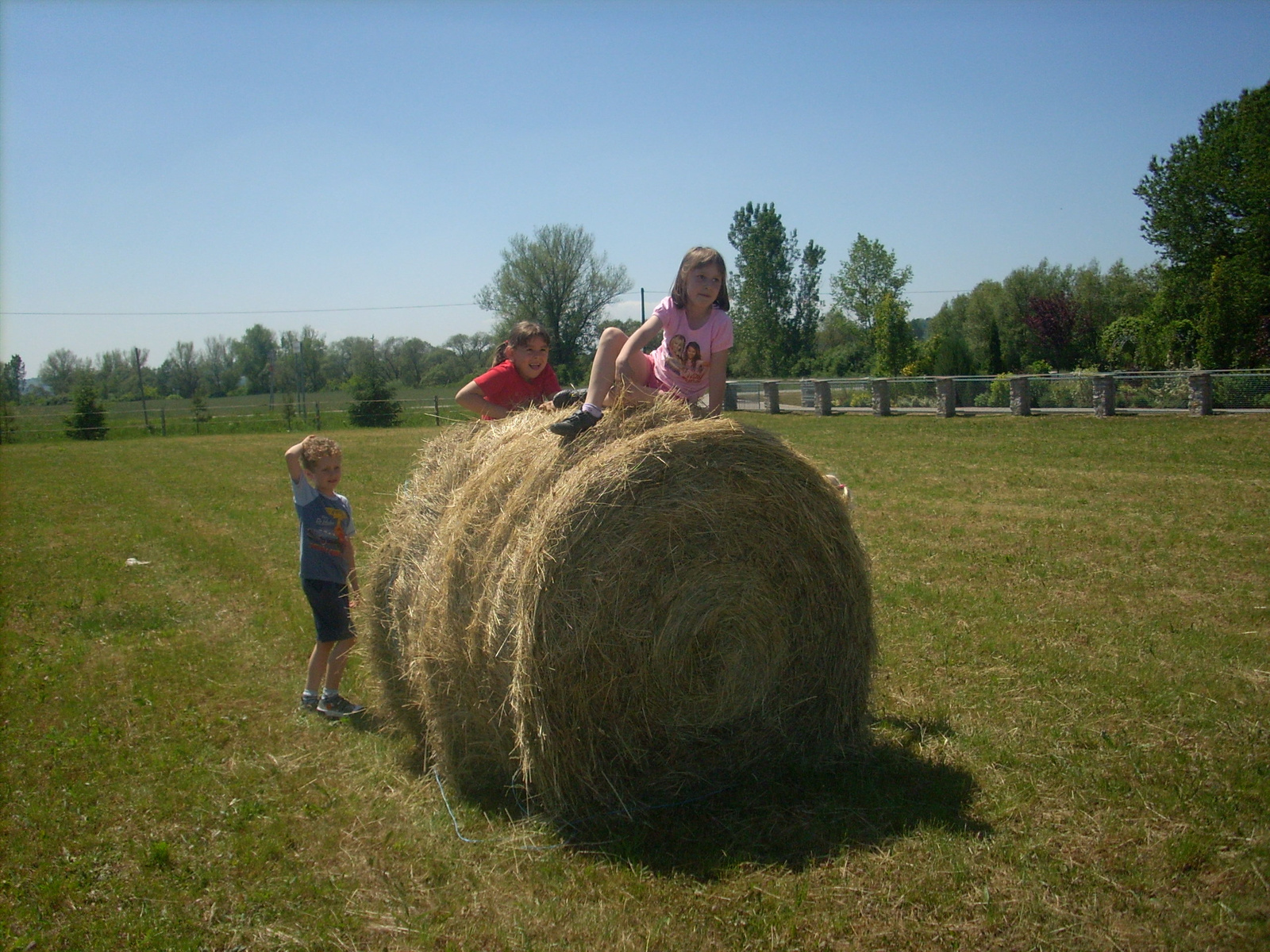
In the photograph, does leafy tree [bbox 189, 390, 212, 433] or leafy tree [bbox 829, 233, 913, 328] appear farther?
leafy tree [bbox 829, 233, 913, 328]

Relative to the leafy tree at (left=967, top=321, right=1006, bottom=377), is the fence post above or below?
below

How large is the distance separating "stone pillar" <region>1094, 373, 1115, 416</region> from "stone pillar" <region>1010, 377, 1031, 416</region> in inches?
78.5

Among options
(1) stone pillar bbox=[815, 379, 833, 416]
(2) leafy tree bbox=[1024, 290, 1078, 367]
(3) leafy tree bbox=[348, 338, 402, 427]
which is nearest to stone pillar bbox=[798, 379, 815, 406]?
(1) stone pillar bbox=[815, 379, 833, 416]

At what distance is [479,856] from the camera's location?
Result: 11.9 feet

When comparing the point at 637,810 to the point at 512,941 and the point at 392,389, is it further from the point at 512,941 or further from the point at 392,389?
the point at 392,389

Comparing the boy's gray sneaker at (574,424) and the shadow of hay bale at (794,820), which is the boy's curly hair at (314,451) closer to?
the boy's gray sneaker at (574,424)

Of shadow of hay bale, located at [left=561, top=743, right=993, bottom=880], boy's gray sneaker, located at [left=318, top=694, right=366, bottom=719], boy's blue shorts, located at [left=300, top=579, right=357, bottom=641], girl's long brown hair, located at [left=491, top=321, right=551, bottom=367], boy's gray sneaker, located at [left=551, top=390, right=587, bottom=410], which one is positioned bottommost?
shadow of hay bale, located at [left=561, top=743, right=993, bottom=880]

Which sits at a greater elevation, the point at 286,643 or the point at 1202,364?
the point at 1202,364

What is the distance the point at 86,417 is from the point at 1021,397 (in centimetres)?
3325

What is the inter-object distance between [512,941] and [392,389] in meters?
36.5

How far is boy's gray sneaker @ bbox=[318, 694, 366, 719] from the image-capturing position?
5.31 meters

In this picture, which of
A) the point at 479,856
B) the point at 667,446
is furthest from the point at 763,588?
the point at 479,856

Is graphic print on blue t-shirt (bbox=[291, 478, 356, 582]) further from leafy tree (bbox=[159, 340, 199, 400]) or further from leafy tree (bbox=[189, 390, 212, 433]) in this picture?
leafy tree (bbox=[159, 340, 199, 400])

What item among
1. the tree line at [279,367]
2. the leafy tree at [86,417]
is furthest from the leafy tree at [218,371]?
the leafy tree at [86,417]
